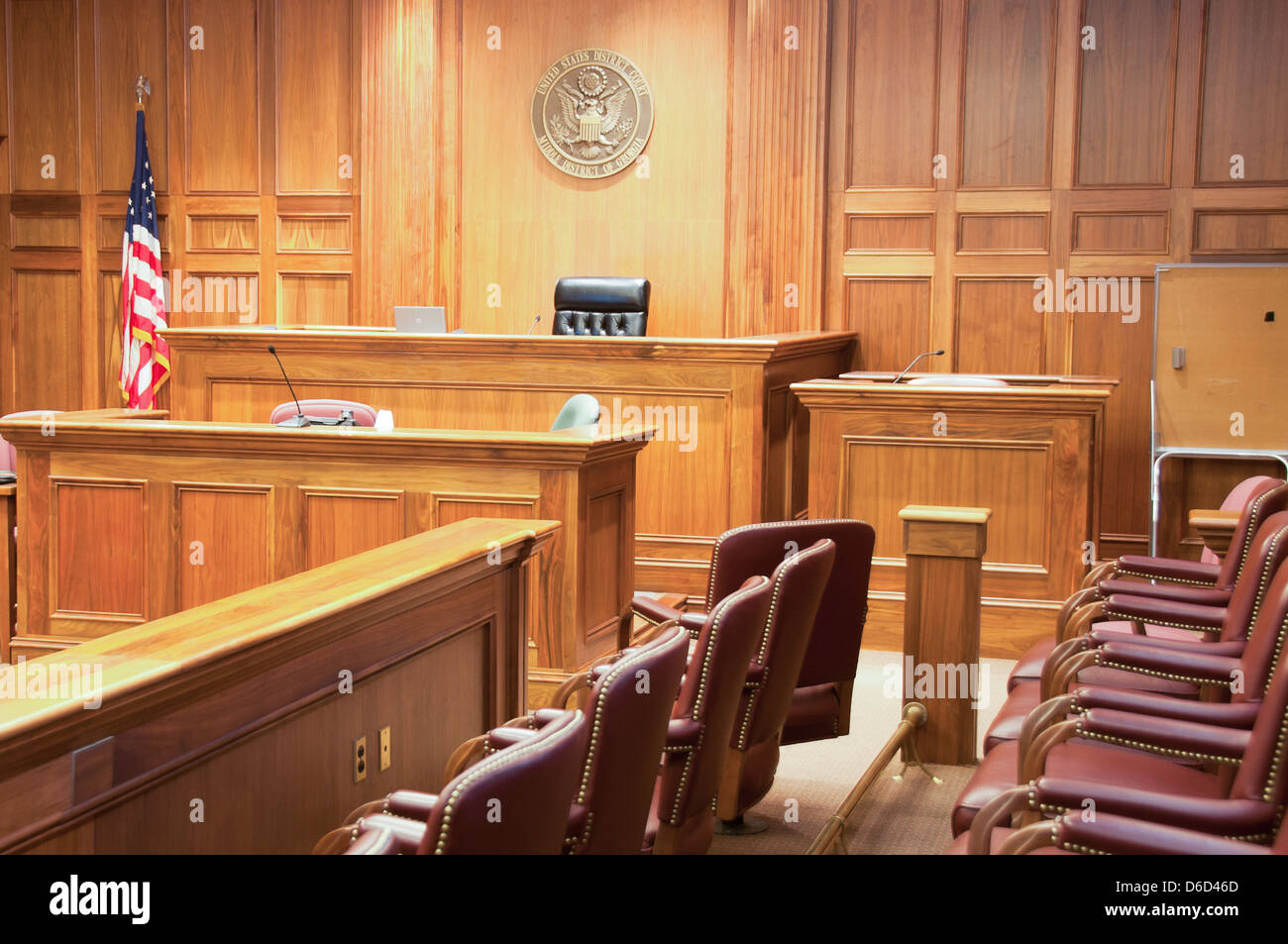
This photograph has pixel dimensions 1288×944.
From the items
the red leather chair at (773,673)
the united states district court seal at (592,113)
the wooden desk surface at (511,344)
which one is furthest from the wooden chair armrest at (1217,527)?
the united states district court seal at (592,113)

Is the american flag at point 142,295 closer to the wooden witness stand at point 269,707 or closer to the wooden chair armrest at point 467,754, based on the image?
the wooden witness stand at point 269,707

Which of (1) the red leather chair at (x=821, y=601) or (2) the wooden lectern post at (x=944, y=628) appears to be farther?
(2) the wooden lectern post at (x=944, y=628)

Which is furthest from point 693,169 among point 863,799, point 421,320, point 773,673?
point 773,673

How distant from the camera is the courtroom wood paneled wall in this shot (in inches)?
270

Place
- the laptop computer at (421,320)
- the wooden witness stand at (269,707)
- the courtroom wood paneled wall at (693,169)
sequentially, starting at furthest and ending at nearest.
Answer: the courtroom wood paneled wall at (693,169) → the laptop computer at (421,320) → the wooden witness stand at (269,707)

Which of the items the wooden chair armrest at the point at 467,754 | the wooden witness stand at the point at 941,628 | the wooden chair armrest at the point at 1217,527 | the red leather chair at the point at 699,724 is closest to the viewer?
the wooden chair armrest at the point at 467,754

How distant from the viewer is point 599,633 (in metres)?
4.26

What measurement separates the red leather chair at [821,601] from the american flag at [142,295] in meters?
5.36

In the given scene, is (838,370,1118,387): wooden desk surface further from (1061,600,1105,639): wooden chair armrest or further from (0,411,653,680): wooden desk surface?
(1061,600,1105,639): wooden chair armrest

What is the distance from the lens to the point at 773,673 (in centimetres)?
294

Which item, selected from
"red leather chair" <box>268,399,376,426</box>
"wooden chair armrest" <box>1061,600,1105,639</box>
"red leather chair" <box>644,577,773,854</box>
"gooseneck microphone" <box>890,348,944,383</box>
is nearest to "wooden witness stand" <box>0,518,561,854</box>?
"red leather chair" <box>644,577,773,854</box>

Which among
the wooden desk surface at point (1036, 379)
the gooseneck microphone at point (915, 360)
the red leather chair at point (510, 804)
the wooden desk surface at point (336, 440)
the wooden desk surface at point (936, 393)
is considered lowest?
the red leather chair at point (510, 804)

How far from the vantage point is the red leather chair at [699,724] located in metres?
2.44

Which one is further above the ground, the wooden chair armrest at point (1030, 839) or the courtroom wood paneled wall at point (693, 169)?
the courtroom wood paneled wall at point (693, 169)
